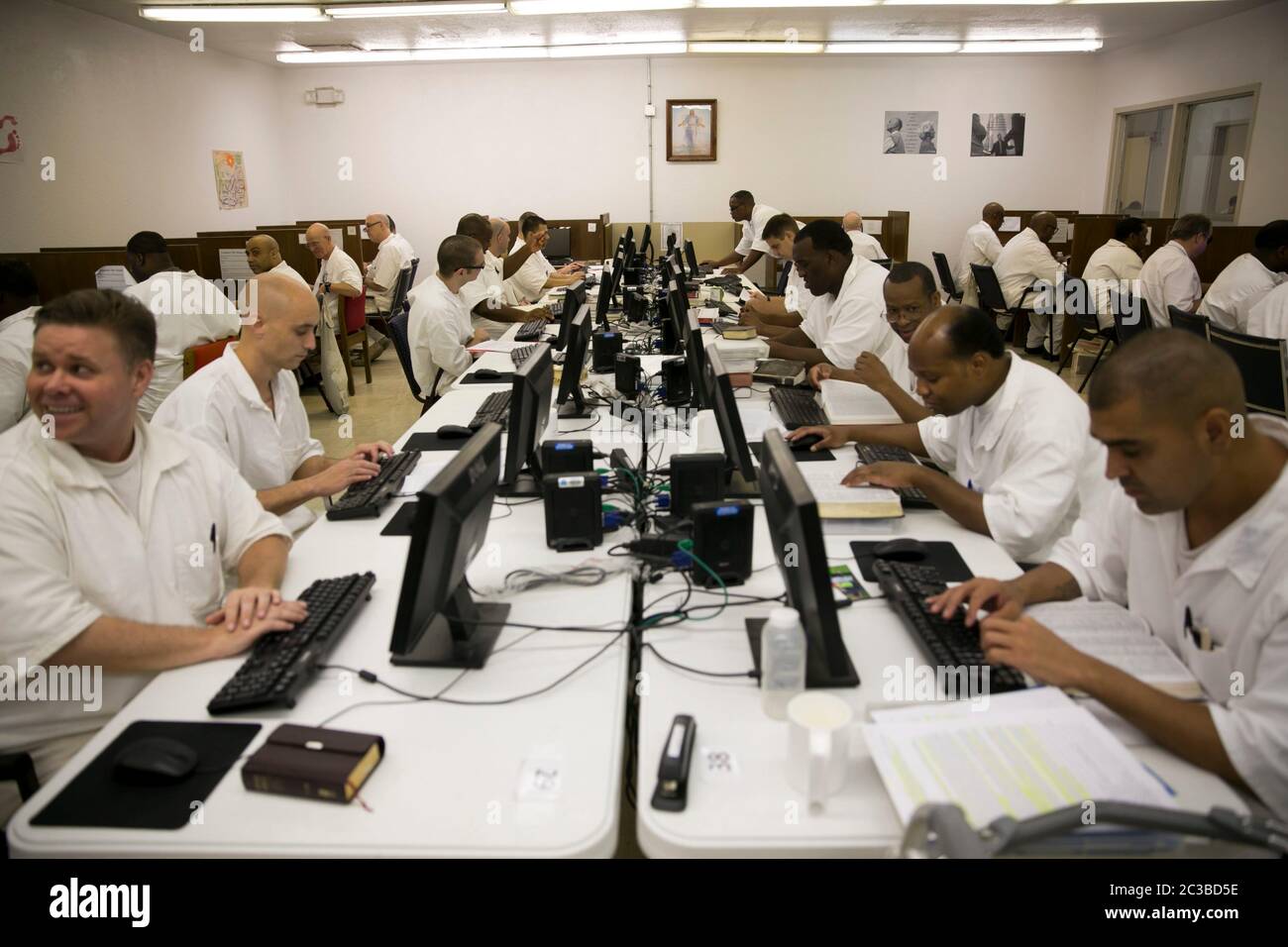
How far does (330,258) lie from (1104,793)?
269 inches

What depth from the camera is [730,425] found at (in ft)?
7.16

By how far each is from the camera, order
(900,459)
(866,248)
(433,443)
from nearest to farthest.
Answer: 1. (900,459)
2. (433,443)
3. (866,248)

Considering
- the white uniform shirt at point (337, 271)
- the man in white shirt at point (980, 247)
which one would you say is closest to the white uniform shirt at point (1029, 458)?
the white uniform shirt at point (337, 271)

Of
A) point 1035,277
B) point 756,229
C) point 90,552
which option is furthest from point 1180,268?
point 90,552

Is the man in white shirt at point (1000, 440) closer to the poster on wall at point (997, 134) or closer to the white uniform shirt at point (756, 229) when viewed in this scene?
the white uniform shirt at point (756, 229)

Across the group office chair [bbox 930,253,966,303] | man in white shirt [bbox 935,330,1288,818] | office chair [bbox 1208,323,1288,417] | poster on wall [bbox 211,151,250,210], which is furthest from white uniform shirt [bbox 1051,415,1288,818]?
poster on wall [bbox 211,151,250,210]

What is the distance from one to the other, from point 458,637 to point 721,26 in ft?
24.2

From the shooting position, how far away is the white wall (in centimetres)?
580

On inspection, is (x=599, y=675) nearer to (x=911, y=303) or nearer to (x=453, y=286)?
(x=911, y=303)

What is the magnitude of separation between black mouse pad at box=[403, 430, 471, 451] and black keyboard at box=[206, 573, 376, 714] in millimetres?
1118

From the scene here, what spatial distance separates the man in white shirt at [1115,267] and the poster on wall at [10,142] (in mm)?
7902

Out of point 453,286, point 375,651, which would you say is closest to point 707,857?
point 375,651

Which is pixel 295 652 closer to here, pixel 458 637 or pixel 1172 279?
pixel 458 637

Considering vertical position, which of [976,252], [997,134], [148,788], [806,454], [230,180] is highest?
[997,134]
